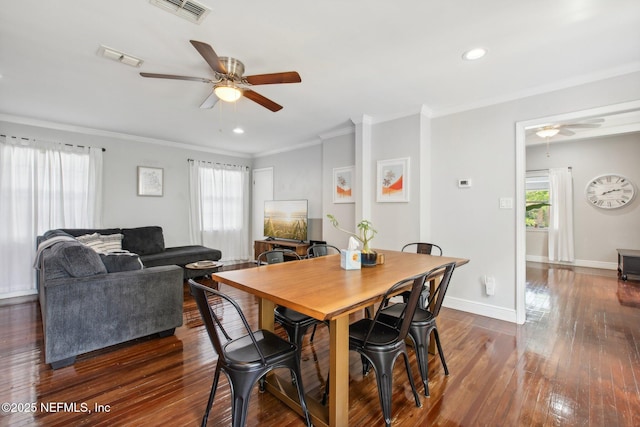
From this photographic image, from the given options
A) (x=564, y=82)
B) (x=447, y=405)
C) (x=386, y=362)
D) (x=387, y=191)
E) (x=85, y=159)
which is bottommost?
(x=447, y=405)

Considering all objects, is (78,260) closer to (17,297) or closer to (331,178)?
(17,297)

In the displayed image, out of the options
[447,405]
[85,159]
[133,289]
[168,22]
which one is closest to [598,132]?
[447,405]

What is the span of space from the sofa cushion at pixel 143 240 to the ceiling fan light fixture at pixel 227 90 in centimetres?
343

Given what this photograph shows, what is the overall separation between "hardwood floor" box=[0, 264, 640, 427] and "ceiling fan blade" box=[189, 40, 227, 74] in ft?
7.58

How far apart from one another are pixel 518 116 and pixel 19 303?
21.8 ft

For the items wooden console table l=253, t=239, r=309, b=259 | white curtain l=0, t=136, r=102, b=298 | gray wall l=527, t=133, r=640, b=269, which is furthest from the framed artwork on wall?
gray wall l=527, t=133, r=640, b=269

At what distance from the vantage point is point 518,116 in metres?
3.20

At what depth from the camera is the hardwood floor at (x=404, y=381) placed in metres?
1.74

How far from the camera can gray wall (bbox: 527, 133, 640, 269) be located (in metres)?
5.55

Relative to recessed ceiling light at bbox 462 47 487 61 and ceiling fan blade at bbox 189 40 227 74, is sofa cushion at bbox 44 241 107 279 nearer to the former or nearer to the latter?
ceiling fan blade at bbox 189 40 227 74

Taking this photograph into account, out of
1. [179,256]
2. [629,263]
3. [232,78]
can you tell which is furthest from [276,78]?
[629,263]

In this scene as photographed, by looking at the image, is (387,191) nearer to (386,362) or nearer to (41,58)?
(386,362)

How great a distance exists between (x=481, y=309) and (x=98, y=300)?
3988mm

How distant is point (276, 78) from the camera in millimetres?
2295
